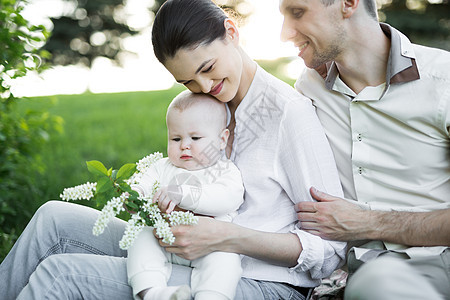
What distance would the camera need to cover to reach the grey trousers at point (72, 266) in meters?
2.18

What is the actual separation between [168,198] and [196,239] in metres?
0.20

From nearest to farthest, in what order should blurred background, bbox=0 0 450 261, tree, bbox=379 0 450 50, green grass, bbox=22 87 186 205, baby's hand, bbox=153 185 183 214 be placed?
1. baby's hand, bbox=153 185 183 214
2. blurred background, bbox=0 0 450 261
3. green grass, bbox=22 87 186 205
4. tree, bbox=379 0 450 50

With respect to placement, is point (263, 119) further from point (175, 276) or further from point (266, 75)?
point (175, 276)

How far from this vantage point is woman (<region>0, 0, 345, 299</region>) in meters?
2.21

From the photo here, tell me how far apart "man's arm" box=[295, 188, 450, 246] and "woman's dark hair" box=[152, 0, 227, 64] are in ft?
2.72

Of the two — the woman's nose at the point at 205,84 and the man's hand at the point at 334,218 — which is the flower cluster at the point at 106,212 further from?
the man's hand at the point at 334,218

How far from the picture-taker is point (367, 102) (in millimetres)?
2402

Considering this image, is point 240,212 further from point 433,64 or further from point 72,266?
point 433,64

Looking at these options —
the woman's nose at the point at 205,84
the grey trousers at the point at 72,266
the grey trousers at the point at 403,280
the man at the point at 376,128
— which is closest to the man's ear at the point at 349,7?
the man at the point at 376,128

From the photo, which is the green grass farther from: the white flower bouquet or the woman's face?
the white flower bouquet

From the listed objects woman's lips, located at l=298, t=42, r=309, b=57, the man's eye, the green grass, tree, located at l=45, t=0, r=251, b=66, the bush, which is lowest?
tree, located at l=45, t=0, r=251, b=66

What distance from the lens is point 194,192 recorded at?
2.24 metres

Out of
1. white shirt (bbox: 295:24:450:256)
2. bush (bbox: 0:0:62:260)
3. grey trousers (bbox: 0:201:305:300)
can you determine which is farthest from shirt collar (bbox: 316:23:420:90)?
bush (bbox: 0:0:62:260)

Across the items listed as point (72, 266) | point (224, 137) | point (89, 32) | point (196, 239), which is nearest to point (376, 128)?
point (224, 137)
